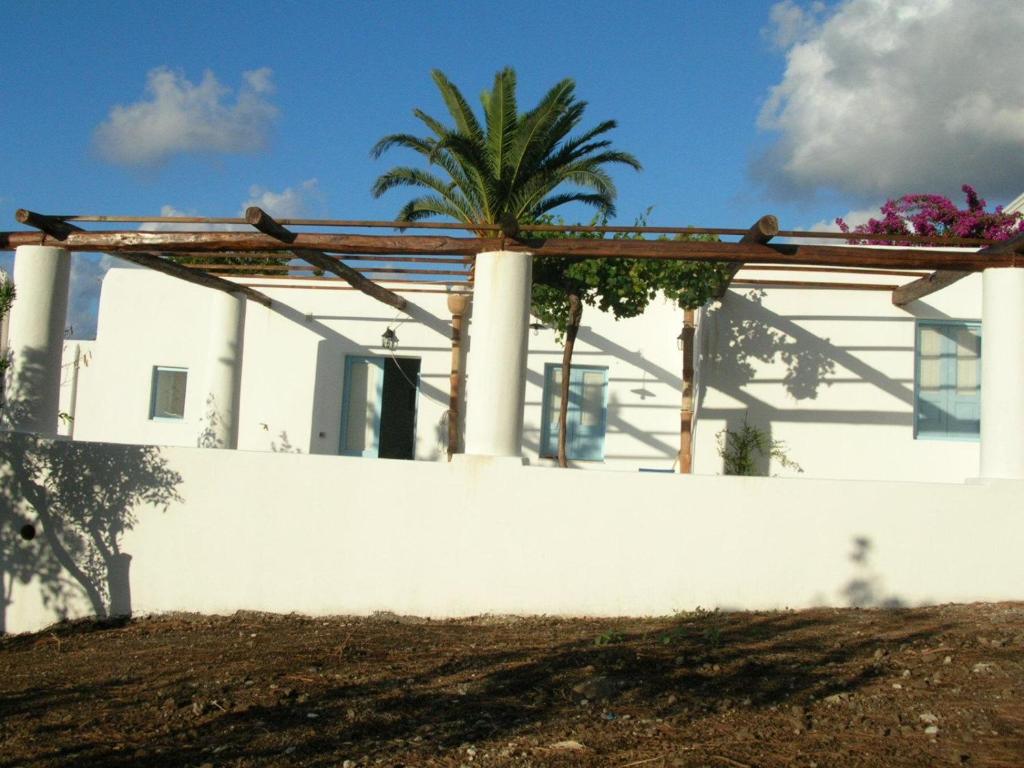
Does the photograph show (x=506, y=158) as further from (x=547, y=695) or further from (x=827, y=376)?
(x=547, y=695)

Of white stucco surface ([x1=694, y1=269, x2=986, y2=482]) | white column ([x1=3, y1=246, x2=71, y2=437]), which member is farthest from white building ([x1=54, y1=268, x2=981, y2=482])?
white column ([x1=3, y1=246, x2=71, y2=437])

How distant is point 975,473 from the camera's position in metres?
11.7

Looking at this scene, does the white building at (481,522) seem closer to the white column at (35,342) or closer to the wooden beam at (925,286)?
the white column at (35,342)

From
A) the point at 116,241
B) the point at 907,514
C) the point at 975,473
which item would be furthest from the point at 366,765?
the point at 975,473

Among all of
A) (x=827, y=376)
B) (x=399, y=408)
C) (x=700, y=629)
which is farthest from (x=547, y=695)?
(x=399, y=408)

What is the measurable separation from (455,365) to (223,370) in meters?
3.08

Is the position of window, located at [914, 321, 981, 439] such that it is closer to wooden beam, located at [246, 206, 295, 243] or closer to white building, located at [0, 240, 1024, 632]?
white building, located at [0, 240, 1024, 632]

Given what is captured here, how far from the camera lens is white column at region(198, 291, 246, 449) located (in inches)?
509

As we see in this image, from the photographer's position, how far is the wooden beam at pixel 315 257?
8211mm

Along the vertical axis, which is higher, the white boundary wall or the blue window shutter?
the blue window shutter

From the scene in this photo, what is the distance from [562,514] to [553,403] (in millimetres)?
5410

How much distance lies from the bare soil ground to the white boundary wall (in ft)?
1.31

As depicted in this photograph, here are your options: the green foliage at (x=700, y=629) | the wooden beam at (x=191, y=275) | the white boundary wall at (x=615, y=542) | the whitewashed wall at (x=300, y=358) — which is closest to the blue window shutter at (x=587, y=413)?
the whitewashed wall at (x=300, y=358)

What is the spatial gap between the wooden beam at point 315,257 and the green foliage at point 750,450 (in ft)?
15.3
